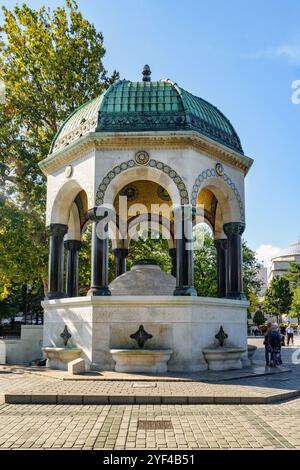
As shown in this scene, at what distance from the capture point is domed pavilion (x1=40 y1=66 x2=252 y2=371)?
12.9m

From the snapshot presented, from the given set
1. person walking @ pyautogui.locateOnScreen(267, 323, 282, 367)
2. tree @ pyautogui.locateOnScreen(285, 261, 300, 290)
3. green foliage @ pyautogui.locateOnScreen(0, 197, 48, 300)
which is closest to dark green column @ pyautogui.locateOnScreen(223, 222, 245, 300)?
person walking @ pyautogui.locateOnScreen(267, 323, 282, 367)

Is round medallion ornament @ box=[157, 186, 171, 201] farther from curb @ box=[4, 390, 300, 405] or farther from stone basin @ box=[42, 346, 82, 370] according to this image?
curb @ box=[4, 390, 300, 405]

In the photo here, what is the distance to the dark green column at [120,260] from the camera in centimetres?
1877

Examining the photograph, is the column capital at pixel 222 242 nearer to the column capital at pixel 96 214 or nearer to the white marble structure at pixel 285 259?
the column capital at pixel 96 214

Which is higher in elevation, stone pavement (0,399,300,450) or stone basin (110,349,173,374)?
stone basin (110,349,173,374)

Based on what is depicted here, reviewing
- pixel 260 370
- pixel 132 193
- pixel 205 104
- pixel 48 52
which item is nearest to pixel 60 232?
pixel 132 193

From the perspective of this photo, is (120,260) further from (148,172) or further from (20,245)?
(148,172)

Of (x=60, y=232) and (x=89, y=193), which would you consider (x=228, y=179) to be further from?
(x=60, y=232)

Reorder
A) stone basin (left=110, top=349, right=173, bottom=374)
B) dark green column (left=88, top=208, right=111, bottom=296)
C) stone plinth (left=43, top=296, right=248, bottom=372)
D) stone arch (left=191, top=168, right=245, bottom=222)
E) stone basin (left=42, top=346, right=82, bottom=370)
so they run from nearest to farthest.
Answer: stone basin (left=110, top=349, right=173, bottom=374) < stone plinth (left=43, top=296, right=248, bottom=372) < stone basin (left=42, top=346, right=82, bottom=370) < dark green column (left=88, top=208, right=111, bottom=296) < stone arch (left=191, top=168, right=245, bottom=222)

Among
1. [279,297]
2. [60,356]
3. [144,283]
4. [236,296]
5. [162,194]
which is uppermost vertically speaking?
[162,194]

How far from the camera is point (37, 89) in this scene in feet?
76.5

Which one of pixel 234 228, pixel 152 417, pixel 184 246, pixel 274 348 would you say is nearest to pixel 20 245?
pixel 184 246

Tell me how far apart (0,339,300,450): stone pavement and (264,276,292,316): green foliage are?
80794 millimetres

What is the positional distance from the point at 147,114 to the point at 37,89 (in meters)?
11.1
